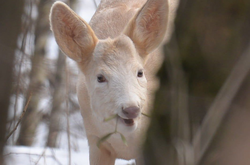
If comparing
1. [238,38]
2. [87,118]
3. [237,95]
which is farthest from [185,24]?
[87,118]

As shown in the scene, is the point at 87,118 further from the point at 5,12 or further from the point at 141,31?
the point at 5,12

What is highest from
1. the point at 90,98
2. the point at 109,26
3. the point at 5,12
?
the point at 5,12

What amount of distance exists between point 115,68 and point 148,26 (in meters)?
0.80

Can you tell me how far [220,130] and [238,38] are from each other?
34cm

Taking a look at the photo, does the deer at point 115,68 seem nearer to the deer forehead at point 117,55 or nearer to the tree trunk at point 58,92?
the deer forehead at point 117,55

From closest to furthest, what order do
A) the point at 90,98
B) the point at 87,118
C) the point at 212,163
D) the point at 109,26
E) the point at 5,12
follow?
1. the point at 212,163
2. the point at 5,12
3. the point at 90,98
4. the point at 87,118
5. the point at 109,26

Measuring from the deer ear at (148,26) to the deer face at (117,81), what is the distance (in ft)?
0.49

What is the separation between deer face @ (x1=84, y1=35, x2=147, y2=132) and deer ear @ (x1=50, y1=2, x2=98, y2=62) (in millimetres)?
115

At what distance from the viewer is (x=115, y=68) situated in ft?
15.0

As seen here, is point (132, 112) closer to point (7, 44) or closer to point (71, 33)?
point (71, 33)

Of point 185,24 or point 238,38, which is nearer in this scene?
point 238,38

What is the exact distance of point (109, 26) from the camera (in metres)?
5.78

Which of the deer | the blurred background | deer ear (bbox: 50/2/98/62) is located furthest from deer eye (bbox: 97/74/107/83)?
the blurred background

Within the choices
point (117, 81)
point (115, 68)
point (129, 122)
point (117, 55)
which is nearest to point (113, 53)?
point (117, 55)
